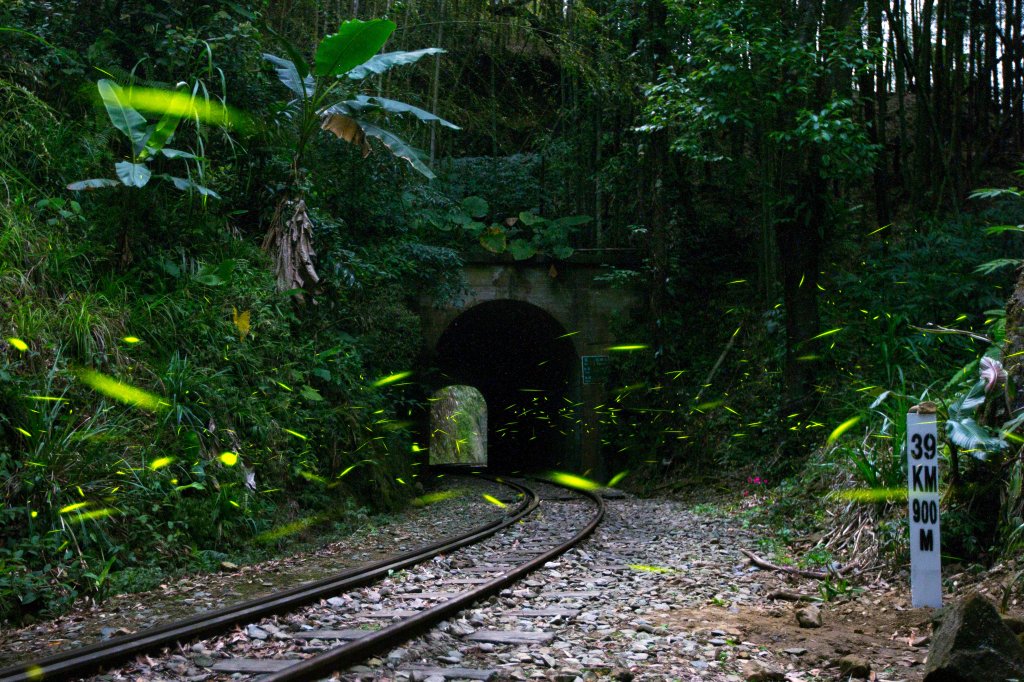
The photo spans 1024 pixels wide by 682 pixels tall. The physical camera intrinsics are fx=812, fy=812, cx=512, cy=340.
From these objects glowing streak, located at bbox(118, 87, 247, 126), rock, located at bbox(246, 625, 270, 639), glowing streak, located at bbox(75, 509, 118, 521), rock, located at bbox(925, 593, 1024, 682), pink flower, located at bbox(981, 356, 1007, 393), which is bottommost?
rock, located at bbox(246, 625, 270, 639)

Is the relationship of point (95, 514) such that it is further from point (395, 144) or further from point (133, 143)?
point (395, 144)

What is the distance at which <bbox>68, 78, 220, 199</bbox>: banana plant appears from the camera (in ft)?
24.0

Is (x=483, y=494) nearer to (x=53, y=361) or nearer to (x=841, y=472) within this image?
(x=841, y=472)

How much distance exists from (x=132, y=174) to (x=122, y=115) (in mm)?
645

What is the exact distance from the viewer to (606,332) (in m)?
16.6

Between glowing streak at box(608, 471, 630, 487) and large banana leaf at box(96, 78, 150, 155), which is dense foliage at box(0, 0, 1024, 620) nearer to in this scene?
large banana leaf at box(96, 78, 150, 155)

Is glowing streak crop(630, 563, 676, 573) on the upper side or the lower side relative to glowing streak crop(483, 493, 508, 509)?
upper

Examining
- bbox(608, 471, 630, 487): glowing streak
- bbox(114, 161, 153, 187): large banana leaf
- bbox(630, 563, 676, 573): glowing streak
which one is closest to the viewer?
bbox(630, 563, 676, 573): glowing streak

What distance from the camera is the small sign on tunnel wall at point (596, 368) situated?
1638 cm

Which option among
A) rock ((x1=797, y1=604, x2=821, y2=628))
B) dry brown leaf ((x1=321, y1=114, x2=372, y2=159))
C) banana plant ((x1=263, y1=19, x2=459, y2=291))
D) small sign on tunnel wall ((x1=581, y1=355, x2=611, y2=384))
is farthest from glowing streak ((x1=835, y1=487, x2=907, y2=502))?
small sign on tunnel wall ((x1=581, y1=355, x2=611, y2=384))

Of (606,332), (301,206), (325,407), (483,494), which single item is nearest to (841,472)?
(325,407)

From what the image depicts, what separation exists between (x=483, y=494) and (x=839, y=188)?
813cm

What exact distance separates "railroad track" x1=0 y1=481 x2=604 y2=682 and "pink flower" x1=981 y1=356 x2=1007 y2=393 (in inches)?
116

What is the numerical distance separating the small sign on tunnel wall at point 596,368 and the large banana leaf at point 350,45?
28.7ft
